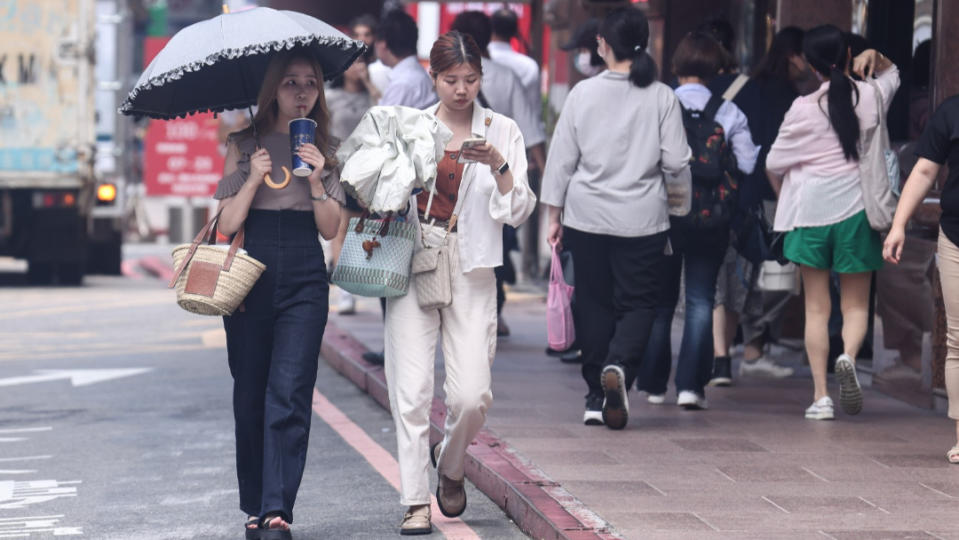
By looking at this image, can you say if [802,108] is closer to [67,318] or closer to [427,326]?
[427,326]

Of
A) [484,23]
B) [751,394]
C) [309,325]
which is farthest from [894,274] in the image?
[309,325]

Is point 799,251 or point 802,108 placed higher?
point 802,108

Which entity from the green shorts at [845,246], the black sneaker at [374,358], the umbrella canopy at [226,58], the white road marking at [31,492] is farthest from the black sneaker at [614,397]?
the black sneaker at [374,358]

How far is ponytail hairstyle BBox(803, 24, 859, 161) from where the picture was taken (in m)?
8.05

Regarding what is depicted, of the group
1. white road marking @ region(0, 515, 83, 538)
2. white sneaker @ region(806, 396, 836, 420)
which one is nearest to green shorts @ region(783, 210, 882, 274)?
white sneaker @ region(806, 396, 836, 420)

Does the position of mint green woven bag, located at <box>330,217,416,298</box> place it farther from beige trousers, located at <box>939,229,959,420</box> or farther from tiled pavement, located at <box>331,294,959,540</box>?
beige trousers, located at <box>939,229,959,420</box>

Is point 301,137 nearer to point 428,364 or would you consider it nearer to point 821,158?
point 428,364

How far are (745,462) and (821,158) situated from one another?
1788mm

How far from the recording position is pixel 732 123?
27.7 ft

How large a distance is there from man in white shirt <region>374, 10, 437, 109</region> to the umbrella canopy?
138 inches

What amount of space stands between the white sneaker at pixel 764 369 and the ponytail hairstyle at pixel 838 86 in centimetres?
224

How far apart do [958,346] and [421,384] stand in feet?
7.98

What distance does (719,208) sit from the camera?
8.27m

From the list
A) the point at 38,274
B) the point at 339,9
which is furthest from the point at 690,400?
the point at 38,274
